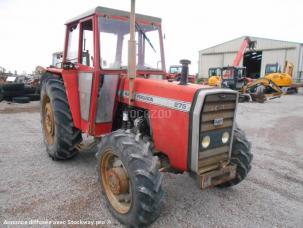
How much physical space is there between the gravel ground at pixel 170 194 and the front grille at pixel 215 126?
2.00 ft

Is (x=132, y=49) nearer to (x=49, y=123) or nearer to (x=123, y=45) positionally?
(x=123, y=45)

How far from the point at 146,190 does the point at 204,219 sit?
0.91 metres

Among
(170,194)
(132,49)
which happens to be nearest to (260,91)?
(170,194)

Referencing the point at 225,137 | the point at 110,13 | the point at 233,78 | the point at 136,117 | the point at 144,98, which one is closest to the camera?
the point at 225,137

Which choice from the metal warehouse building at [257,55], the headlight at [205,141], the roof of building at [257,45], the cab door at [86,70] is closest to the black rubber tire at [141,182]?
the headlight at [205,141]

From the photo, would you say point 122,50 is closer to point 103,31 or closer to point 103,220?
point 103,31

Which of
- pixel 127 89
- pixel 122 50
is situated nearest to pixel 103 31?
pixel 122 50

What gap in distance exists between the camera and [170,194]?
143 inches

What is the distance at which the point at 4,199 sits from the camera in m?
3.41

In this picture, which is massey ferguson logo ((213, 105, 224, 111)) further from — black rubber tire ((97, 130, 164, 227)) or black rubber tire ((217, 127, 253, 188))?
black rubber tire ((97, 130, 164, 227))

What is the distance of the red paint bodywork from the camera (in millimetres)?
2885

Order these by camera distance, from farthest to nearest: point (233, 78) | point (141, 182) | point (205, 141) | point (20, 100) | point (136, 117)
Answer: point (233, 78), point (20, 100), point (136, 117), point (205, 141), point (141, 182)

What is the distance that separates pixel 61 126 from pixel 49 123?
31.1 inches

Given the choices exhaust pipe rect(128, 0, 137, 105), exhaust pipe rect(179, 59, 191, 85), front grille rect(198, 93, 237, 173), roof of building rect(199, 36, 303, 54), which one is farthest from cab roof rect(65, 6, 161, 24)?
roof of building rect(199, 36, 303, 54)
